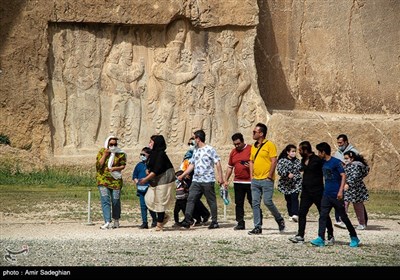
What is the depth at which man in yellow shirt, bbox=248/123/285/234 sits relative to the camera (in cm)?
1625

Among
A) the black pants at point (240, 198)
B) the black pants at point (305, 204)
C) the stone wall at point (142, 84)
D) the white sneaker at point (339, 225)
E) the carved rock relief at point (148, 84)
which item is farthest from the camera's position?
the carved rock relief at point (148, 84)

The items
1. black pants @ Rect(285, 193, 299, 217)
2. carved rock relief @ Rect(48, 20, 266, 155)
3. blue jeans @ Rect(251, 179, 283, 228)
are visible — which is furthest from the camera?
carved rock relief @ Rect(48, 20, 266, 155)

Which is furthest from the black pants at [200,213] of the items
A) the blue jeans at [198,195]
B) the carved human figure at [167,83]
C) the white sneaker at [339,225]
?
the carved human figure at [167,83]

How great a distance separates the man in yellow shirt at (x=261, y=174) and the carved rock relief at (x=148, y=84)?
34.8ft

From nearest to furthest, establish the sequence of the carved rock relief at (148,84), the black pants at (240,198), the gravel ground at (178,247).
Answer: the gravel ground at (178,247) < the black pants at (240,198) < the carved rock relief at (148,84)

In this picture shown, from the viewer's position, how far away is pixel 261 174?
642 inches

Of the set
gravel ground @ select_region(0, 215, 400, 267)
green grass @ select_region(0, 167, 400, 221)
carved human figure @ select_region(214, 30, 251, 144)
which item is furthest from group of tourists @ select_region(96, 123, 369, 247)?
carved human figure @ select_region(214, 30, 251, 144)

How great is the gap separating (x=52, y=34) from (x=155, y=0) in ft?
8.86

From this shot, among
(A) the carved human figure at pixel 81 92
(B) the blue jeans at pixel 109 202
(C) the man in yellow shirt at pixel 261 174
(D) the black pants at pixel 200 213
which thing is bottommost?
(D) the black pants at pixel 200 213

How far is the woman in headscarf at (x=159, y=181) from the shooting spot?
1670 cm

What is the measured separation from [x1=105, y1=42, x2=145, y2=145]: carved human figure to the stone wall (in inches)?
1.0

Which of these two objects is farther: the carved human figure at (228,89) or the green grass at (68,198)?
the carved human figure at (228,89)

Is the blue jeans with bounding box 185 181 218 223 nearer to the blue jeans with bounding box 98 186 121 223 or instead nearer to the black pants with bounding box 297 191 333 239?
the blue jeans with bounding box 98 186 121 223

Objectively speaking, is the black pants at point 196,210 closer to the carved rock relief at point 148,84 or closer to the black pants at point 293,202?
the black pants at point 293,202
